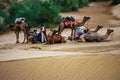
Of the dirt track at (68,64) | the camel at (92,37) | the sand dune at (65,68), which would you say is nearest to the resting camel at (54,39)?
the dirt track at (68,64)

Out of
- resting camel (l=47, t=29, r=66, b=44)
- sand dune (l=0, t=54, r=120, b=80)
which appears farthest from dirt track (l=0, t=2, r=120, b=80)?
resting camel (l=47, t=29, r=66, b=44)

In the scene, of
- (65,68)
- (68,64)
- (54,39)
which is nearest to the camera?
(65,68)

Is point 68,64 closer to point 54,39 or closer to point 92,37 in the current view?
point 54,39

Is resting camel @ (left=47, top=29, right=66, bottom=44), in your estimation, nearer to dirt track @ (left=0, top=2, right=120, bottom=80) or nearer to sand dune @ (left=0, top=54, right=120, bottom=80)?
dirt track @ (left=0, top=2, right=120, bottom=80)

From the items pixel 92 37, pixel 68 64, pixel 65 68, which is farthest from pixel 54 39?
pixel 65 68

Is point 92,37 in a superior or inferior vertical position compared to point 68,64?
superior

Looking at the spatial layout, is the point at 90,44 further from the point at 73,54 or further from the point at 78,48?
the point at 73,54

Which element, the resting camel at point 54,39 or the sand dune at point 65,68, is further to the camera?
the resting camel at point 54,39

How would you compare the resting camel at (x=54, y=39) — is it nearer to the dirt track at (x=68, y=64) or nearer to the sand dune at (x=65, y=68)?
the dirt track at (x=68, y=64)

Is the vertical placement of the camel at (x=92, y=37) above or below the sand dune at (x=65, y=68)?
above

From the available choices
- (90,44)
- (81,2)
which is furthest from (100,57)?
(81,2)

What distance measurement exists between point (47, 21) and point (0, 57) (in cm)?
1133

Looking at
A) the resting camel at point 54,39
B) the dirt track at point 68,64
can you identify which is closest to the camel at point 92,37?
the dirt track at point 68,64

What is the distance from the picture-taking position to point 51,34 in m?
16.0
